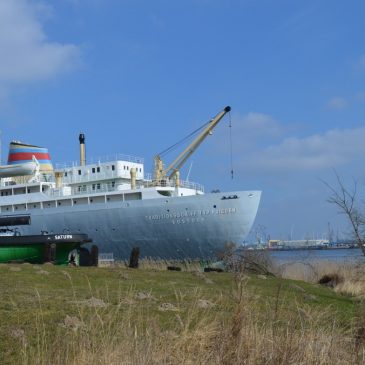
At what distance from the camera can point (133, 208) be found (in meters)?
40.8

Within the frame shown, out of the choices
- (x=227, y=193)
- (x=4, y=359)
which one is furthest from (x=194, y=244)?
(x=4, y=359)

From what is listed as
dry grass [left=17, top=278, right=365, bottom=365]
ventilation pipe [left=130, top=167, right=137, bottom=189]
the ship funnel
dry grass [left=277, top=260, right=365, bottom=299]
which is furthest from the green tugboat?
the ship funnel

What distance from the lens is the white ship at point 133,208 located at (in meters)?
39.7

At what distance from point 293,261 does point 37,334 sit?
22.2 meters

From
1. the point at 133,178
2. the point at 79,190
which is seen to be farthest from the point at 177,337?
the point at 79,190

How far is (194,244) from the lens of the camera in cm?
4028

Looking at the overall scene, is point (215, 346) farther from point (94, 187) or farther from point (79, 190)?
point (79, 190)

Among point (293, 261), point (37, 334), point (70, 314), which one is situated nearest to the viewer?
point (37, 334)

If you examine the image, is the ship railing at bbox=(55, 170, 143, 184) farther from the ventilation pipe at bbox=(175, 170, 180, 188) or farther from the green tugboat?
the green tugboat

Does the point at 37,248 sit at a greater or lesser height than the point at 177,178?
lesser

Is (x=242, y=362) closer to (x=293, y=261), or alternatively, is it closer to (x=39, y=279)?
(x=39, y=279)

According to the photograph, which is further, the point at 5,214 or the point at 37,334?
the point at 5,214

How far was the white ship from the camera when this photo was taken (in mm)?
39719

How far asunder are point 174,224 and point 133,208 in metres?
3.12
